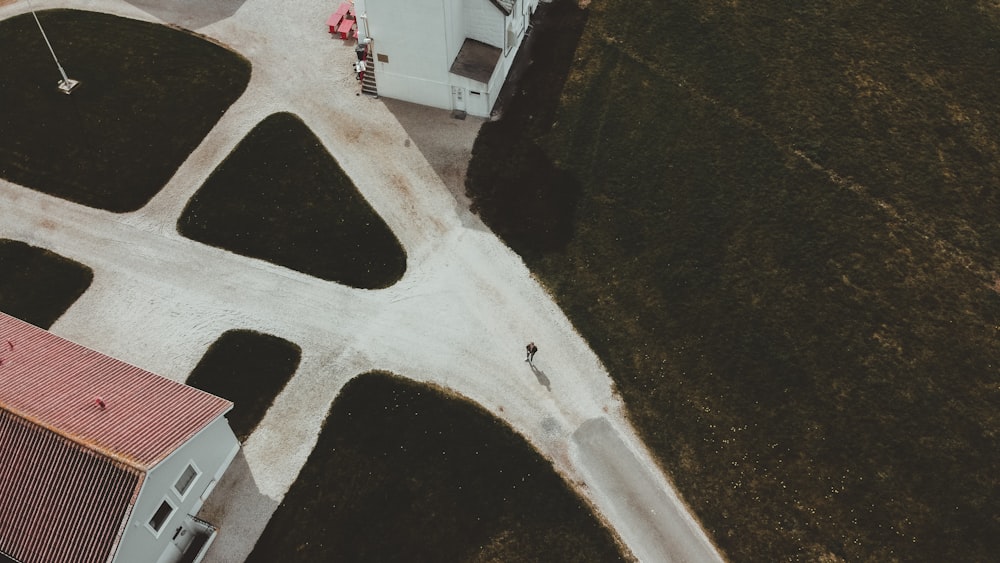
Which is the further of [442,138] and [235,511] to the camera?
[442,138]

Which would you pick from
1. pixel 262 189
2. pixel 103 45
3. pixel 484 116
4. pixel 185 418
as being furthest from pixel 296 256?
pixel 103 45

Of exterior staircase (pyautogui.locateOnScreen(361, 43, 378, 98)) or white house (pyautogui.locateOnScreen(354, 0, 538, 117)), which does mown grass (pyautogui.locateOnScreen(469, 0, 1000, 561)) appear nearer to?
white house (pyautogui.locateOnScreen(354, 0, 538, 117))

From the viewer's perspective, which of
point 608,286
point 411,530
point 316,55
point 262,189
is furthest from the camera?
point 316,55

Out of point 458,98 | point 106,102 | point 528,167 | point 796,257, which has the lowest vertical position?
point 106,102

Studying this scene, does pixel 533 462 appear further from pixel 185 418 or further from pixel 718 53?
pixel 718 53

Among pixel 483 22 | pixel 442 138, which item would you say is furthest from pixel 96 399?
pixel 483 22

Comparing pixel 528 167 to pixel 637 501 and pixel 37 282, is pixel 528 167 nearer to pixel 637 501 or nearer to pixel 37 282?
pixel 637 501

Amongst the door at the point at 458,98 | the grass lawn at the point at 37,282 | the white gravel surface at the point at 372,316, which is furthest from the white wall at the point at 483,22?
the grass lawn at the point at 37,282
